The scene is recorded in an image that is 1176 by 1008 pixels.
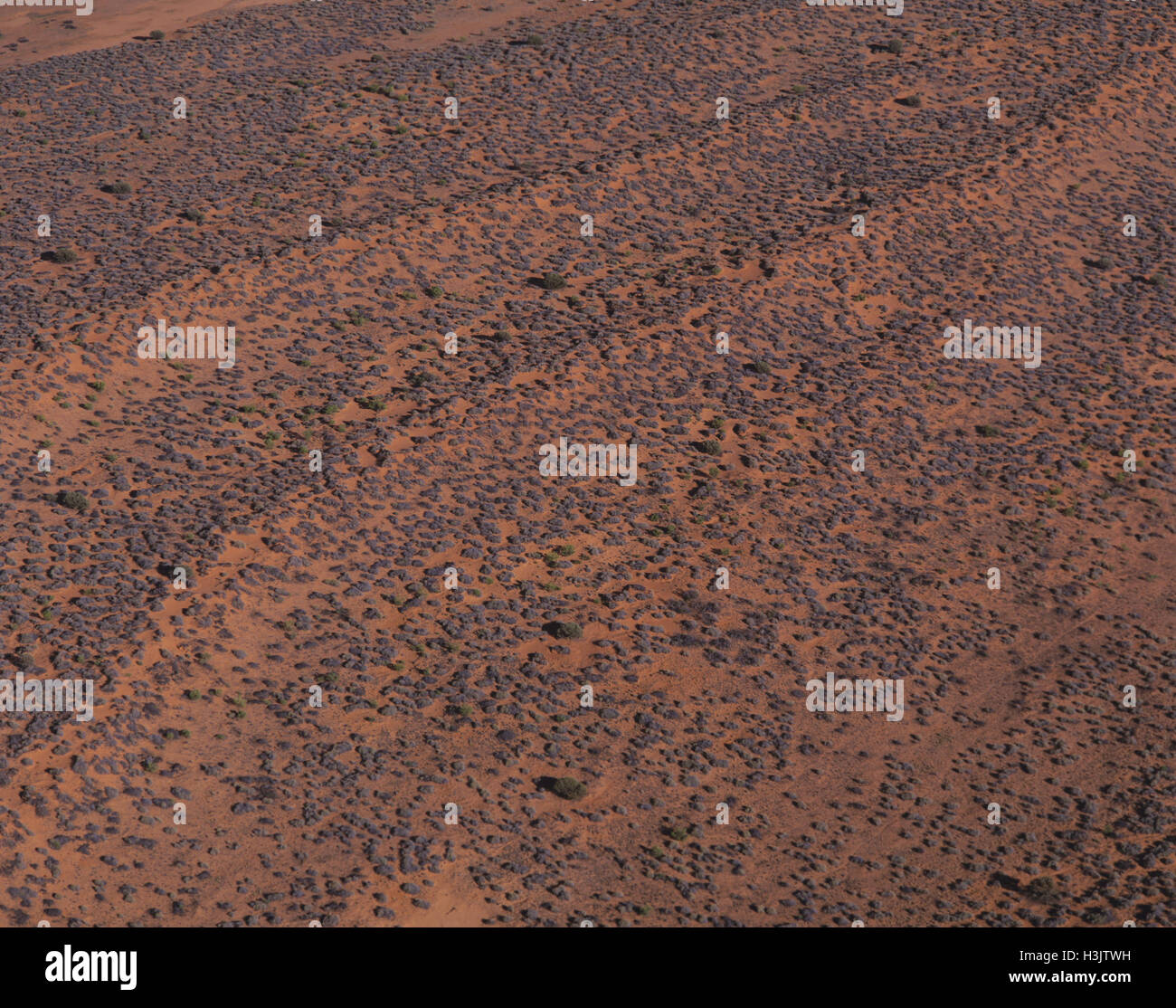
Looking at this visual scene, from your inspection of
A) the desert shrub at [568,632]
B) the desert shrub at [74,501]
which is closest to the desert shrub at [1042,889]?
the desert shrub at [568,632]

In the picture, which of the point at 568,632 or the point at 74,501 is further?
the point at 74,501

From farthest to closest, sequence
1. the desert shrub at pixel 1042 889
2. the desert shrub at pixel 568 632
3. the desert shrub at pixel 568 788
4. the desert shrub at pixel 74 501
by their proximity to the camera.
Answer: the desert shrub at pixel 74 501
the desert shrub at pixel 568 632
the desert shrub at pixel 568 788
the desert shrub at pixel 1042 889

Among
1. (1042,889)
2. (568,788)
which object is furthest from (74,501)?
(1042,889)

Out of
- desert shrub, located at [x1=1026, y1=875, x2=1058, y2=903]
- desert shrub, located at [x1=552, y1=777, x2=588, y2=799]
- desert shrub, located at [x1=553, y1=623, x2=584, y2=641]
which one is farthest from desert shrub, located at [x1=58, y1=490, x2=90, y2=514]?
desert shrub, located at [x1=1026, y1=875, x2=1058, y2=903]

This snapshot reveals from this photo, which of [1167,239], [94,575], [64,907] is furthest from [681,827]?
[1167,239]

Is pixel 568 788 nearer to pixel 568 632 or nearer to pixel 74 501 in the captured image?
pixel 568 632

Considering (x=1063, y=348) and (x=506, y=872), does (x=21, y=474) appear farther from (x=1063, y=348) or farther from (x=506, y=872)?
(x=1063, y=348)

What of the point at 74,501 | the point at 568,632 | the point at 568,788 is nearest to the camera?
the point at 568,788

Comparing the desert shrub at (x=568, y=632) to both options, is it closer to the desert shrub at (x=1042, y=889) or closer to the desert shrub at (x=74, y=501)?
the desert shrub at (x=1042, y=889)

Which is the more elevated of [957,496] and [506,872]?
[957,496]

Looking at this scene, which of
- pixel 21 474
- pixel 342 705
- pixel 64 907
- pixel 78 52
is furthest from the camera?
pixel 78 52

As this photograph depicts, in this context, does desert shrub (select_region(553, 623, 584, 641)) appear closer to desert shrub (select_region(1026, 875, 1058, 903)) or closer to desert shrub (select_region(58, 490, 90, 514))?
desert shrub (select_region(1026, 875, 1058, 903))
